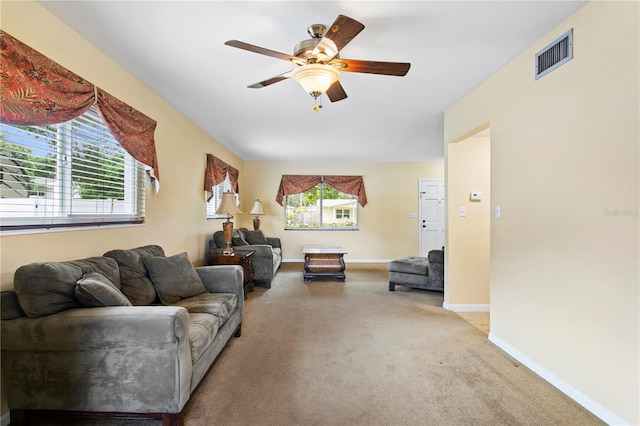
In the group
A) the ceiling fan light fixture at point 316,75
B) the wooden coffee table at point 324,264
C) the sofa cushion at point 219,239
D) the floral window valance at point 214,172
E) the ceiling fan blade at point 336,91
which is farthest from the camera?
the wooden coffee table at point 324,264

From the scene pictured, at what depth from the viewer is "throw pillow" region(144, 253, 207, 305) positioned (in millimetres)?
2490

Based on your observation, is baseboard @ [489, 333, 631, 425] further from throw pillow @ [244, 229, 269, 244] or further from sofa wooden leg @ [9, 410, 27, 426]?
throw pillow @ [244, 229, 269, 244]

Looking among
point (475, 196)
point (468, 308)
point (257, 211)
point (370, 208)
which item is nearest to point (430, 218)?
point (370, 208)

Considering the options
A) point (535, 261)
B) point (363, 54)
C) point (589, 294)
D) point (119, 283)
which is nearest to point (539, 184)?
point (535, 261)

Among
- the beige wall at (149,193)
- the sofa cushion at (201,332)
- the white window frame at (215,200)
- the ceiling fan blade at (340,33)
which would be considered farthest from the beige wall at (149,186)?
the ceiling fan blade at (340,33)

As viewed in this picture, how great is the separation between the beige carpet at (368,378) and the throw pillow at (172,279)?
0.61m

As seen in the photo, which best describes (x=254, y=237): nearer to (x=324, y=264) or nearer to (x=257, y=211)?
(x=257, y=211)

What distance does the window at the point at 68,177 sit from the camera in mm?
1755

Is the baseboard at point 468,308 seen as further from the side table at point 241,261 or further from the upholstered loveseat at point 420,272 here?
the side table at point 241,261

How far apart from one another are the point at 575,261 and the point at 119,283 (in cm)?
310

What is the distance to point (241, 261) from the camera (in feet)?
14.0

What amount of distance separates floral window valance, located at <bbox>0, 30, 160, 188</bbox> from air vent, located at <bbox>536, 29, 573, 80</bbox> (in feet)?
10.5

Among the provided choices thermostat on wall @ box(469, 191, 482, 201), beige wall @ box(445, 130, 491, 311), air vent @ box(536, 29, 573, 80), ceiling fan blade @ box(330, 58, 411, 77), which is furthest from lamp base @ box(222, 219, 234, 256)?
air vent @ box(536, 29, 573, 80)

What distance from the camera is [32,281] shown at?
1617mm
